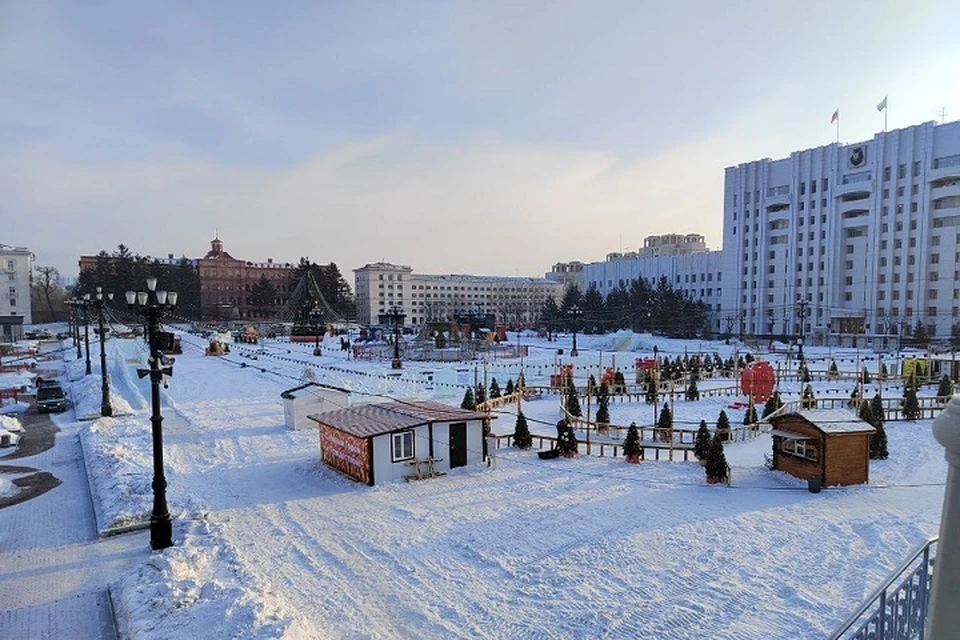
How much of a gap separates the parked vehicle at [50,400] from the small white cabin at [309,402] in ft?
37.5

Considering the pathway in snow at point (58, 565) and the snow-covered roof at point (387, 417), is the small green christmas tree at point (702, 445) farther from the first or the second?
the pathway in snow at point (58, 565)

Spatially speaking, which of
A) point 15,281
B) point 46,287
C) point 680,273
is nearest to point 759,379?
point 680,273

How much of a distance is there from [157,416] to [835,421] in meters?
17.2

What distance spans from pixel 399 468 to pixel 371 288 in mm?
124297

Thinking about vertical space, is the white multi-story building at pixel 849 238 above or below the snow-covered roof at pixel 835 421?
above

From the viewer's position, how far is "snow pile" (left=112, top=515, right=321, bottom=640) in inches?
305

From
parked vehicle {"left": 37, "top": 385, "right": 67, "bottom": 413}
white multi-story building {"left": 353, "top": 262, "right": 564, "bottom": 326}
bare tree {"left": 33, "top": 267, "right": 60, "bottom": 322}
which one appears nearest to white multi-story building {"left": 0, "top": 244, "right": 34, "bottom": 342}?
bare tree {"left": 33, "top": 267, "right": 60, "bottom": 322}

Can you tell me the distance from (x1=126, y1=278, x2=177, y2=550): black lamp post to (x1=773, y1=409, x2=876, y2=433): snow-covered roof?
16.0 meters

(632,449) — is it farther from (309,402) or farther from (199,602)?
(199,602)

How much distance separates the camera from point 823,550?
35.9 feet

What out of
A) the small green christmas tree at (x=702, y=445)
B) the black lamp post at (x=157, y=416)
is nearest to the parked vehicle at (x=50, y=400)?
the black lamp post at (x=157, y=416)

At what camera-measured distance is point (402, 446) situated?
15945 millimetres

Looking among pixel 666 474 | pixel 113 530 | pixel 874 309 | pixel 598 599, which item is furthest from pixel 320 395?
pixel 874 309

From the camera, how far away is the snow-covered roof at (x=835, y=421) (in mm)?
15500
